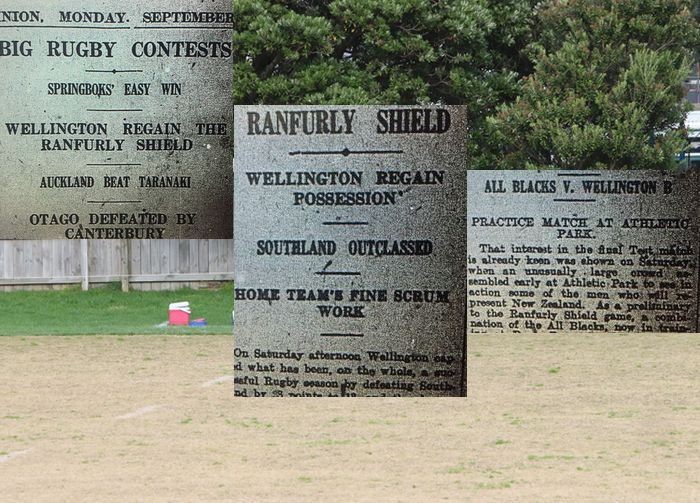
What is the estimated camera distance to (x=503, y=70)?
3228cm

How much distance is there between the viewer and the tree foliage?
96.8 ft

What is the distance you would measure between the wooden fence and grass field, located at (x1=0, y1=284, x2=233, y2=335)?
1.39 feet

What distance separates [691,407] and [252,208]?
7746 millimetres

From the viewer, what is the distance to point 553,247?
58.7 feet

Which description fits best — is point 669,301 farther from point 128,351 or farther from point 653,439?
point 128,351

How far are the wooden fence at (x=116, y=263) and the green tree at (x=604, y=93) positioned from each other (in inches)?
420

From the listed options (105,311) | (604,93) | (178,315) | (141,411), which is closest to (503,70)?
(604,93)

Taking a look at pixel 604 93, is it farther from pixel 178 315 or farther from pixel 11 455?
pixel 11 455

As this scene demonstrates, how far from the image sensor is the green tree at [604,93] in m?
29.5

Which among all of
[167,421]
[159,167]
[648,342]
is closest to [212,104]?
[159,167]

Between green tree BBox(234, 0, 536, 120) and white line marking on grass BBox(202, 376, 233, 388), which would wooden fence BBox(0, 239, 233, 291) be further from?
white line marking on grass BBox(202, 376, 233, 388)

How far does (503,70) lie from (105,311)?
428 inches

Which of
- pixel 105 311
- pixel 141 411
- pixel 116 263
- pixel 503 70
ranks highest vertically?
pixel 503 70

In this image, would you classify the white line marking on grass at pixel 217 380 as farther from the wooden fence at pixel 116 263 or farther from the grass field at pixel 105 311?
the wooden fence at pixel 116 263
